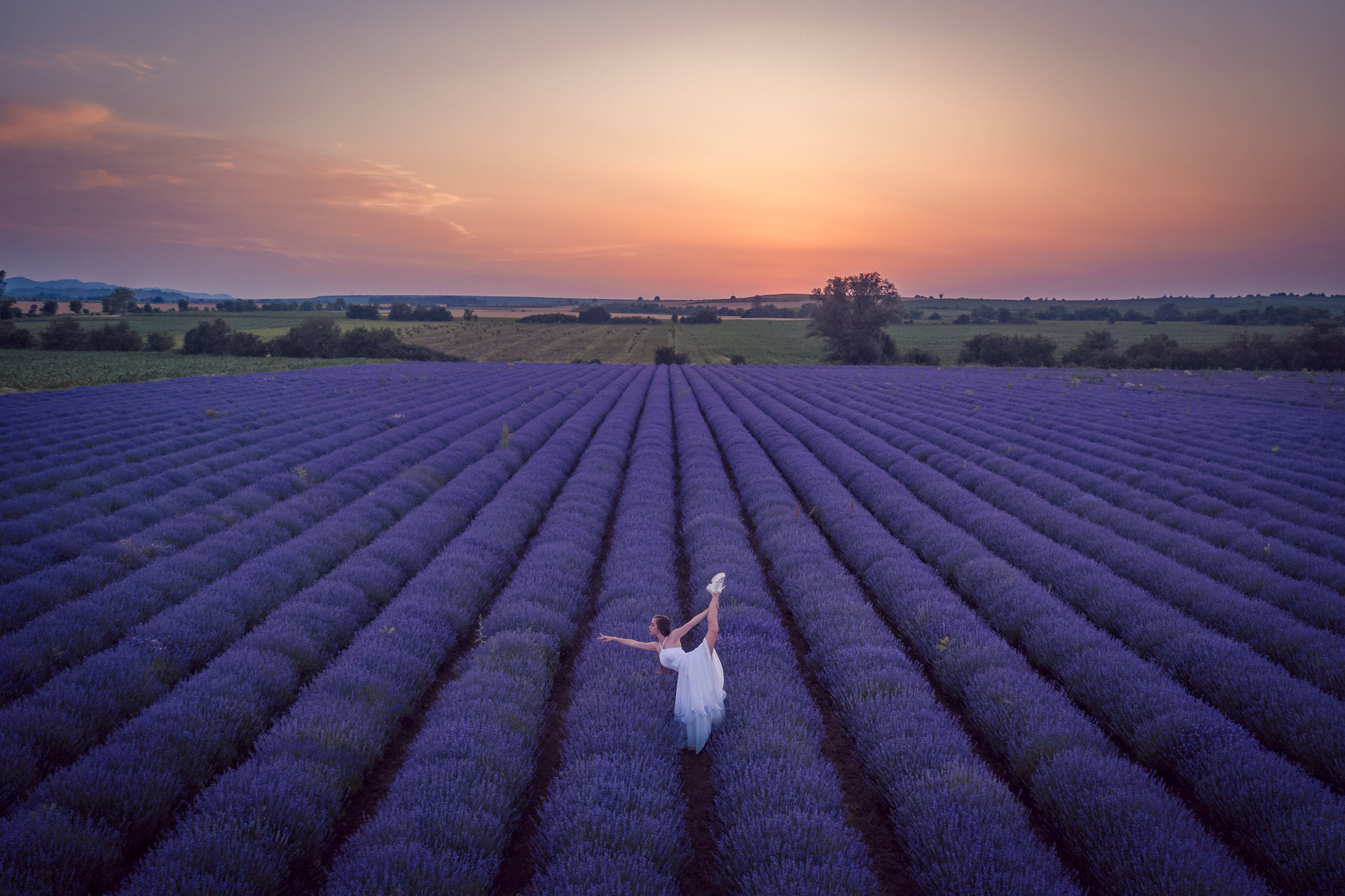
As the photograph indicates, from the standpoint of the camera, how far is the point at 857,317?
47375 mm

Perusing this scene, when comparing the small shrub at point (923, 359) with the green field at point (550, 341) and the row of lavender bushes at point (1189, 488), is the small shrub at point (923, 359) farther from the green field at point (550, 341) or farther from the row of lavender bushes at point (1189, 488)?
the row of lavender bushes at point (1189, 488)

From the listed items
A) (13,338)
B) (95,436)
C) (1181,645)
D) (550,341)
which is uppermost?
(550,341)

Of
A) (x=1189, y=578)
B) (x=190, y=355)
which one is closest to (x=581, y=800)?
(x=1189, y=578)

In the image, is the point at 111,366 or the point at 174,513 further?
the point at 111,366

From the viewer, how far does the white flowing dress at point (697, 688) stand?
352cm

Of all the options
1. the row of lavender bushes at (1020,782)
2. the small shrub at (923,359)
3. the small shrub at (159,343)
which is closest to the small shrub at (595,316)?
the small shrub at (159,343)

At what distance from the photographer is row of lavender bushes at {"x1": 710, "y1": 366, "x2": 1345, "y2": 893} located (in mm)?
2646

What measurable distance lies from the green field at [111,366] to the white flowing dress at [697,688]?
103ft

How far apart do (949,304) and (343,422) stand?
14855cm

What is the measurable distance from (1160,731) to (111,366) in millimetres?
45489

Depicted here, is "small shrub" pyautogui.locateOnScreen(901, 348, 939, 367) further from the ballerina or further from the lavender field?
the ballerina

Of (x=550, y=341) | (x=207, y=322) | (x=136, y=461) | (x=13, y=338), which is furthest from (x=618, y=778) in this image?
(x=207, y=322)

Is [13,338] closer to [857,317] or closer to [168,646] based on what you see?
[168,646]

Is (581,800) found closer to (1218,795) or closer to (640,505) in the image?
(1218,795)
